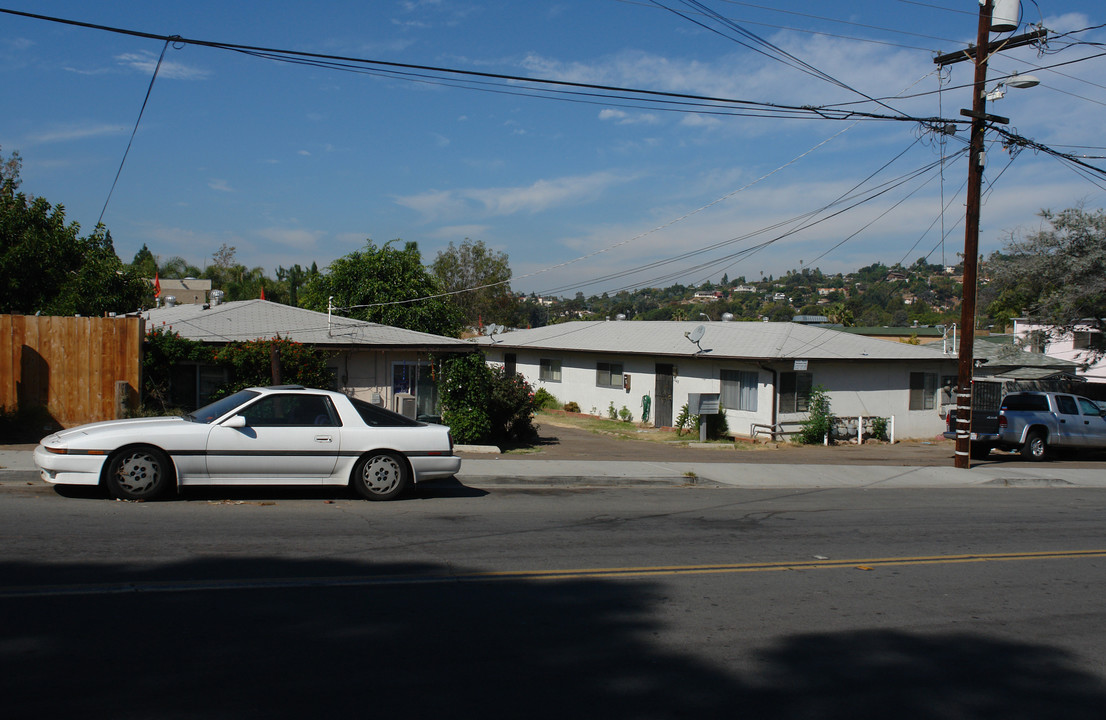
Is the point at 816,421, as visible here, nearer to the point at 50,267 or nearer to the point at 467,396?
the point at 467,396

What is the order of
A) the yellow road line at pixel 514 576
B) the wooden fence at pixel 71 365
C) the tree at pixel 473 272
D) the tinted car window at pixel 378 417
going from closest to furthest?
the yellow road line at pixel 514 576, the tinted car window at pixel 378 417, the wooden fence at pixel 71 365, the tree at pixel 473 272

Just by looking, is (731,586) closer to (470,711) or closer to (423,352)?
(470,711)

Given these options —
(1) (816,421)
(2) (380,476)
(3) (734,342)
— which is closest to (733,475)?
(2) (380,476)

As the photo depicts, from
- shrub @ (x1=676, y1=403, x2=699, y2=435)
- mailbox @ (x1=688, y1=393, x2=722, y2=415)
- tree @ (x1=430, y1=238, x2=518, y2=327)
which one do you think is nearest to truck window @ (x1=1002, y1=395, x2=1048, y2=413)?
mailbox @ (x1=688, y1=393, x2=722, y2=415)

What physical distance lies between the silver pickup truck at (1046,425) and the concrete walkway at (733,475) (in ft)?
4.90

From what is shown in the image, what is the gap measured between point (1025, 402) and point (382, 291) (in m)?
24.6

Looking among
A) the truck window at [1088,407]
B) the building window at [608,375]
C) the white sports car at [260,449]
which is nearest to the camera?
the white sports car at [260,449]

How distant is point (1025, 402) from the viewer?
71.5 ft

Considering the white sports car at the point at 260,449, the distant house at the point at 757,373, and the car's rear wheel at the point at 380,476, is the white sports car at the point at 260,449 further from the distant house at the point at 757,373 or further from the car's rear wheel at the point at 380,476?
the distant house at the point at 757,373

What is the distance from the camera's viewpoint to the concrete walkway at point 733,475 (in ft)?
44.0

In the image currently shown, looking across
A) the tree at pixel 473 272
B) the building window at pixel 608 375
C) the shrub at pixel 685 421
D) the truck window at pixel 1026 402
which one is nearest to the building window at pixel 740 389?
the shrub at pixel 685 421

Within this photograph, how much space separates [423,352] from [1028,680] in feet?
50.0

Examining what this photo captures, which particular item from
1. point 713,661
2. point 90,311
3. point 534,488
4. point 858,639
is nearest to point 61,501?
point 534,488

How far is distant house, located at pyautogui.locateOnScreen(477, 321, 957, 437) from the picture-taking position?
25828mm
